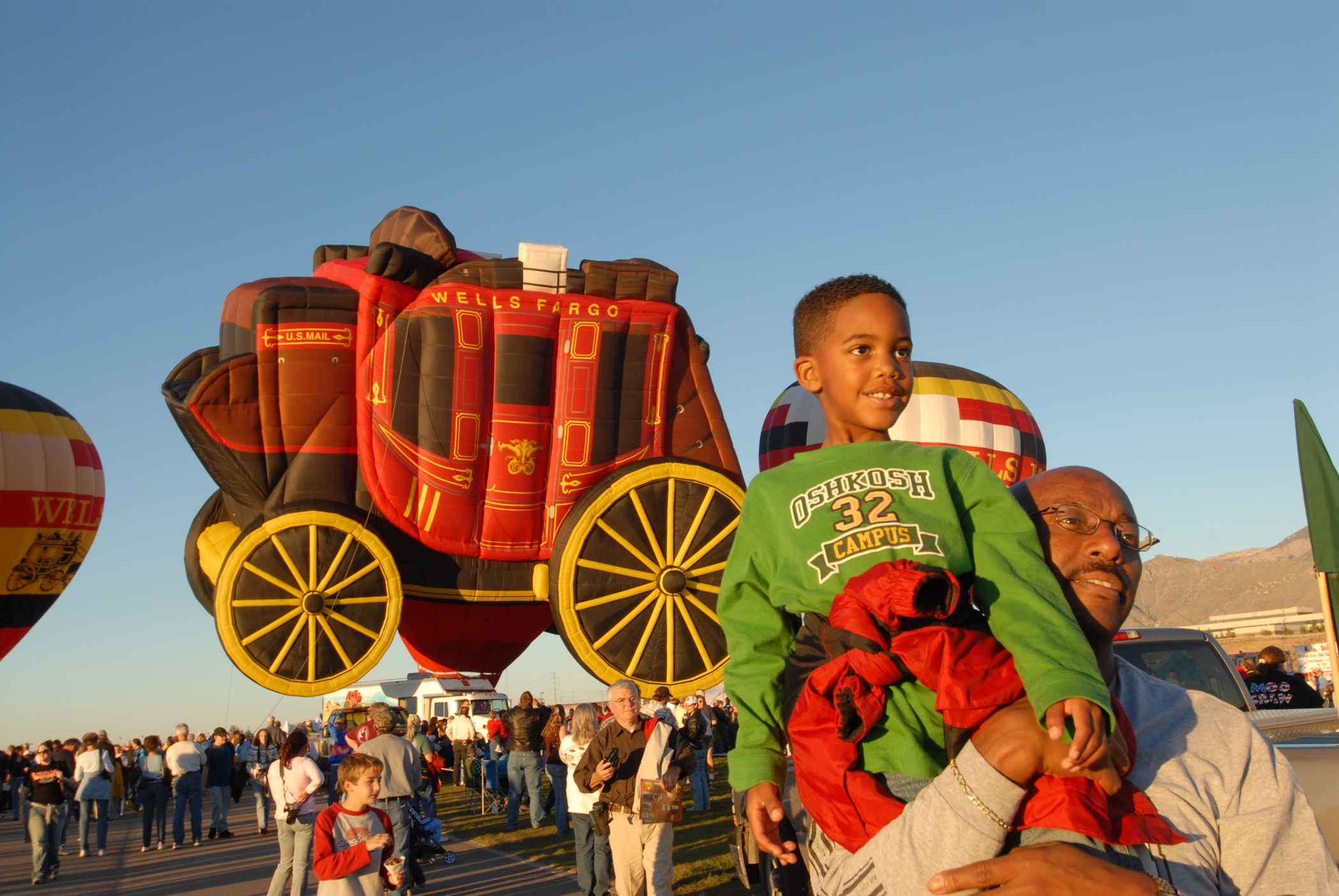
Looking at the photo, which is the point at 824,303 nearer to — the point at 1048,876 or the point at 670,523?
the point at 1048,876

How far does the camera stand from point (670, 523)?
1277 cm

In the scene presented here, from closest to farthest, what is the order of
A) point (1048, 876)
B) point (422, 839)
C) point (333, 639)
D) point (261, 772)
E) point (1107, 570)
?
1. point (1048, 876)
2. point (1107, 570)
3. point (422, 839)
4. point (333, 639)
5. point (261, 772)

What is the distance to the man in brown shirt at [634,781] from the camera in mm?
6605

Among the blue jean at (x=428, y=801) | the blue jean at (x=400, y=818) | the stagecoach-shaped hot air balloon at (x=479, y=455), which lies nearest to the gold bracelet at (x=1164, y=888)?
the blue jean at (x=400, y=818)

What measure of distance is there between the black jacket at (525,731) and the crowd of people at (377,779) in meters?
0.02

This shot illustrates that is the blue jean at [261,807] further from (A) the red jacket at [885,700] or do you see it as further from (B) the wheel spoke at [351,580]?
(A) the red jacket at [885,700]

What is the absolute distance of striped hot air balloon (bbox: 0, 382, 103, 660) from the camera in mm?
21359

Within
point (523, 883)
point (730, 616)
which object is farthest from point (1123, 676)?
point (523, 883)

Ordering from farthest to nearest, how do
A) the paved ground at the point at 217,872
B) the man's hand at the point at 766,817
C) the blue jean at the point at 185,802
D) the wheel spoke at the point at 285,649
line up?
the blue jean at the point at 185,802, the wheel spoke at the point at 285,649, the paved ground at the point at 217,872, the man's hand at the point at 766,817

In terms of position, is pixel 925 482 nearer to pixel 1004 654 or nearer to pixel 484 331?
pixel 1004 654

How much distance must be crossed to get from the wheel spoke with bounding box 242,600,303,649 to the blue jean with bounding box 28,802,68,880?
2.58 m

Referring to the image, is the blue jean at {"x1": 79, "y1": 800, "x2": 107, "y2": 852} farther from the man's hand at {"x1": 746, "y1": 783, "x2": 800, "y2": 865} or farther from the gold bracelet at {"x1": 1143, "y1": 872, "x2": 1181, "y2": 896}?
the gold bracelet at {"x1": 1143, "y1": 872, "x2": 1181, "y2": 896}

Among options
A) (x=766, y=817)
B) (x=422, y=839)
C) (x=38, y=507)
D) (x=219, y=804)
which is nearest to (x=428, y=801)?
(x=422, y=839)

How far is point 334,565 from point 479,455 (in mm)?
2041
